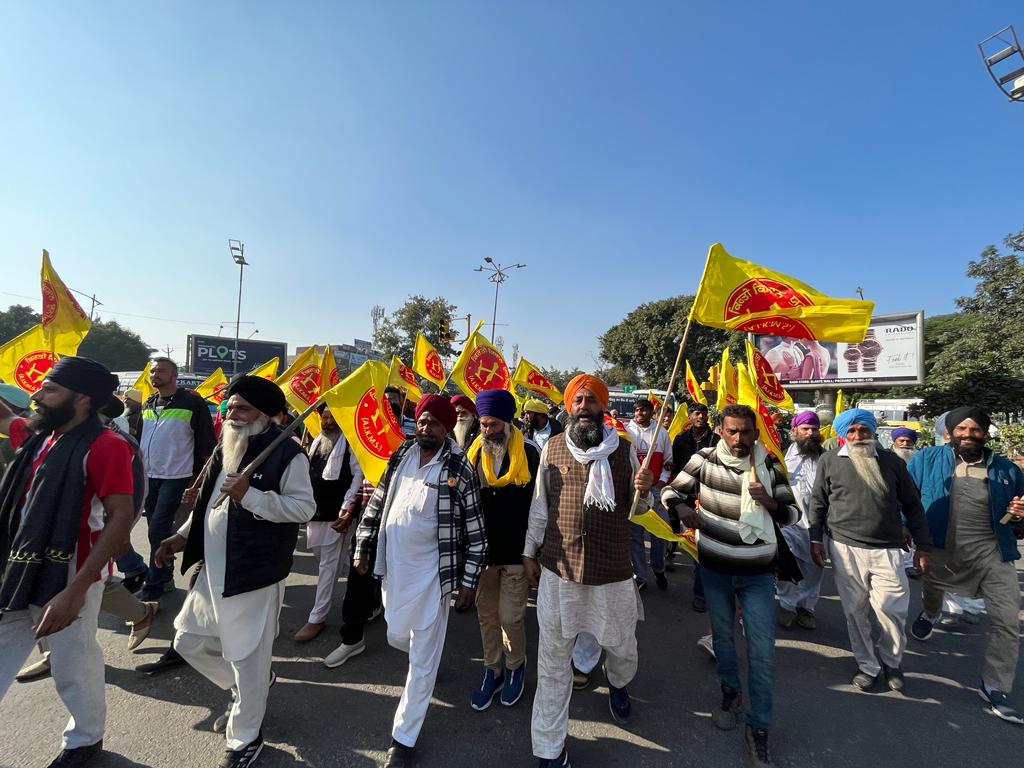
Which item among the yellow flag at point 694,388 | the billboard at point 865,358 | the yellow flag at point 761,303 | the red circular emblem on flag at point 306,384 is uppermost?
the billboard at point 865,358

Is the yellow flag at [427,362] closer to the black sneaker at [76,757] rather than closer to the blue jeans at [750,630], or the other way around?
the blue jeans at [750,630]

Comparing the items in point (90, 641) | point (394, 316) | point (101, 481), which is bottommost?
point (90, 641)

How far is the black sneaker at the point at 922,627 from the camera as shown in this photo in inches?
156

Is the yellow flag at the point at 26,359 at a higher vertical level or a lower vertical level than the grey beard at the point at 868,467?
higher

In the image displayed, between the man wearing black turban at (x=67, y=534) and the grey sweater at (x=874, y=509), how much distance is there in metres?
4.52

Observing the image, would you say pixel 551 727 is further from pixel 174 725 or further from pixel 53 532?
pixel 53 532

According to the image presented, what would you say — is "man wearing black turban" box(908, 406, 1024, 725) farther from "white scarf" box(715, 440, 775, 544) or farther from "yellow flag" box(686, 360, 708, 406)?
"yellow flag" box(686, 360, 708, 406)

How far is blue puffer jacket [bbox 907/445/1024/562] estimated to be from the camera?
10.6ft

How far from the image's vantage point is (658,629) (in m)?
4.08

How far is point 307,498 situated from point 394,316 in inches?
1176

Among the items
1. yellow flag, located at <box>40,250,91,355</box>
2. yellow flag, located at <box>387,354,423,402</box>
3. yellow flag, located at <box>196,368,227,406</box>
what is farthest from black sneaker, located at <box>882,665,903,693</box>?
yellow flag, located at <box>196,368,227,406</box>

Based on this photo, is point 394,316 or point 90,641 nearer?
point 90,641

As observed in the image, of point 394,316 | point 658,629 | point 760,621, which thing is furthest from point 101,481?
point 394,316

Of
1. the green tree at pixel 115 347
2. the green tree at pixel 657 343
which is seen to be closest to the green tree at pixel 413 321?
the green tree at pixel 657 343
